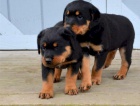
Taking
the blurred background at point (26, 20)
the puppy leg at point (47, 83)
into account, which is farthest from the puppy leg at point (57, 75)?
the blurred background at point (26, 20)

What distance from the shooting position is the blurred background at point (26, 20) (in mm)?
4891

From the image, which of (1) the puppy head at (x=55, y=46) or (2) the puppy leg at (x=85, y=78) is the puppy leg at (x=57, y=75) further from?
(1) the puppy head at (x=55, y=46)

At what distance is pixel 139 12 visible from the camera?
481 centimetres

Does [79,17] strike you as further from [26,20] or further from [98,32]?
[26,20]

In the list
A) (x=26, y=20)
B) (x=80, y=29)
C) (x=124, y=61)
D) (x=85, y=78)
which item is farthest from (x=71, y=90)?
(x=26, y=20)

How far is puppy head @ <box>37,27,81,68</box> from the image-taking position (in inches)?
108

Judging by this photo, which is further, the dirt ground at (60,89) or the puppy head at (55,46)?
the dirt ground at (60,89)

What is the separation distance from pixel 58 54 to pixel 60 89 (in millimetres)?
535

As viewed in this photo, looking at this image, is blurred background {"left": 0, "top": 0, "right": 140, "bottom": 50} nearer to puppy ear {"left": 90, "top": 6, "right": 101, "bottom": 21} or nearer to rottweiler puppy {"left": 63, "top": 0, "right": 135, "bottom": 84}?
rottweiler puppy {"left": 63, "top": 0, "right": 135, "bottom": 84}

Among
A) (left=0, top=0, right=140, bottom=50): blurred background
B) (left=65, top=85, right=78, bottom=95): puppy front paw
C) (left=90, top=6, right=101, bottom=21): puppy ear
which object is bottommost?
(left=0, top=0, right=140, bottom=50): blurred background

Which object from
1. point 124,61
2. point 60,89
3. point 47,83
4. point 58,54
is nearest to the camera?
point 58,54

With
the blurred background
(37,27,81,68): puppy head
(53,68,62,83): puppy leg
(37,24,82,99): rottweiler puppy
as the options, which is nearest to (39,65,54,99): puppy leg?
(37,24,82,99): rottweiler puppy

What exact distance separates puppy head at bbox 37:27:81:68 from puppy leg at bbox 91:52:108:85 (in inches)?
16.7

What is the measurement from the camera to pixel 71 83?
2998 millimetres
